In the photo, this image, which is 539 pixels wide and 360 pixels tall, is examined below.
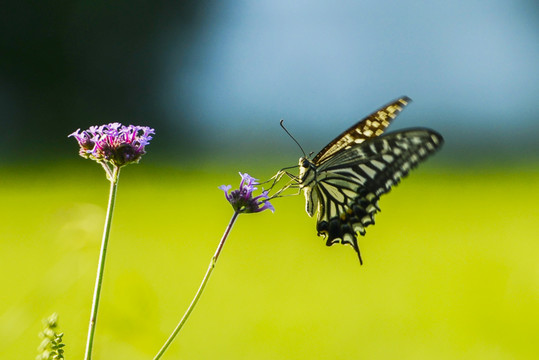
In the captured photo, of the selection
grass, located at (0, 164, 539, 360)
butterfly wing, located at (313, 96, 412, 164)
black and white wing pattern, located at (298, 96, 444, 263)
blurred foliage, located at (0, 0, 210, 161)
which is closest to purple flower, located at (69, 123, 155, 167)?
grass, located at (0, 164, 539, 360)

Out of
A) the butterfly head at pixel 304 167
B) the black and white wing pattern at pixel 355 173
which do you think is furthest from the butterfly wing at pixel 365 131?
the butterfly head at pixel 304 167

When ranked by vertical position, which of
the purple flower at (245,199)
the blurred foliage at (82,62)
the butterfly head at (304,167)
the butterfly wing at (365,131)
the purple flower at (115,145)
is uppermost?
the blurred foliage at (82,62)

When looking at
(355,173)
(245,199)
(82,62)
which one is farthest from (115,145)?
(82,62)

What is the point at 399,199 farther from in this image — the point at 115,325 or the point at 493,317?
the point at 115,325

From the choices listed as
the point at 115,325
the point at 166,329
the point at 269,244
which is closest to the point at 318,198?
the point at 115,325

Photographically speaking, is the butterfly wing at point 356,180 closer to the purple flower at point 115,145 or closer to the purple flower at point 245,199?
the purple flower at point 245,199
